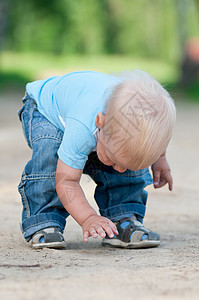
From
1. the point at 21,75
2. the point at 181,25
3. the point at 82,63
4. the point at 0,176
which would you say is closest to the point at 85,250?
the point at 0,176

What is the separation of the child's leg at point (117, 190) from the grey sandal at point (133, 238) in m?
0.07

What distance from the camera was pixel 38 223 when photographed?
7.31ft

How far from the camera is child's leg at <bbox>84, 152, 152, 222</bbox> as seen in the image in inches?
92.0

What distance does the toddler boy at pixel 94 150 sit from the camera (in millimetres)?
1854

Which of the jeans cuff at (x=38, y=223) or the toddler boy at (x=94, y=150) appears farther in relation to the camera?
the jeans cuff at (x=38, y=223)

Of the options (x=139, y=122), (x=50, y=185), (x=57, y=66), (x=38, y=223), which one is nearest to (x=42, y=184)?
(x=50, y=185)

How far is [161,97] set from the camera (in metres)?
→ 1.89

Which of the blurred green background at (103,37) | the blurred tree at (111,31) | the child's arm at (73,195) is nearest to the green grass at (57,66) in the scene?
the blurred green background at (103,37)

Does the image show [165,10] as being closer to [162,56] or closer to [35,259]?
[162,56]

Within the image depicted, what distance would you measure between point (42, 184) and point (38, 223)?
0.16 metres

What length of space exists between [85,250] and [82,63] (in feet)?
50.4

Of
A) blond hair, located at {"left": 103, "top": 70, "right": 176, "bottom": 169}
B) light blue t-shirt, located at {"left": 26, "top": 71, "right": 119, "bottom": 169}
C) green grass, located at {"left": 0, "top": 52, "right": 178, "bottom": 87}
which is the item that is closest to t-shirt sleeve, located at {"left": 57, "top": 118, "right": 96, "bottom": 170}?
light blue t-shirt, located at {"left": 26, "top": 71, "right": 119, "bottom": 169}

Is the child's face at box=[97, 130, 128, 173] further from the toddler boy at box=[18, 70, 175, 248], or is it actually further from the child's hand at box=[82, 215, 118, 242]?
the child's hand at box=[82, 215, 118, 242]

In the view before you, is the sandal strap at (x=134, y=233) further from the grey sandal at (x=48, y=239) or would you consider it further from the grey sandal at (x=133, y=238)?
the grey sandal at (x=48, y=239)
